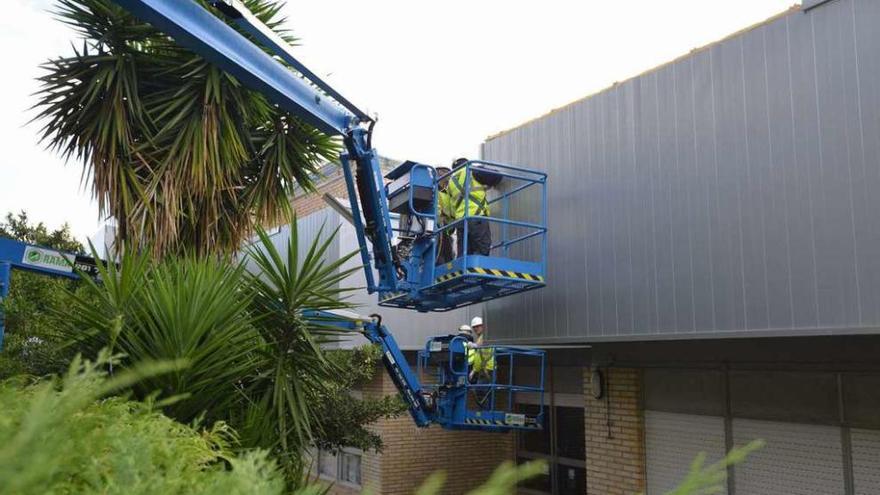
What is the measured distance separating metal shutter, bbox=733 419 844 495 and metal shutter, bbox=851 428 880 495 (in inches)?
5.7

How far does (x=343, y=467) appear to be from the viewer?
15.5 metres

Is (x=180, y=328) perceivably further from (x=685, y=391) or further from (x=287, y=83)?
(x=685, y=391)

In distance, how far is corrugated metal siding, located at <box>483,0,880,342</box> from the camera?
18.6 feet

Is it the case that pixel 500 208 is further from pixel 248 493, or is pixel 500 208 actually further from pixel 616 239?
pixel 248 493

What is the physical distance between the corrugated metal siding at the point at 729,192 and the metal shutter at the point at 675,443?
1.46m

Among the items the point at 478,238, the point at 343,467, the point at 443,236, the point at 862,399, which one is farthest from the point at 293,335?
the point at 343,467

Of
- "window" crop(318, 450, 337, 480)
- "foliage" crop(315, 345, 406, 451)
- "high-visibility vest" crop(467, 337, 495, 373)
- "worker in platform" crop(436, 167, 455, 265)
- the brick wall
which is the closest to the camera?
the brick wall

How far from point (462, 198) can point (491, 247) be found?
28.7 inches

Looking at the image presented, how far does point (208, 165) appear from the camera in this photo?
8.82m

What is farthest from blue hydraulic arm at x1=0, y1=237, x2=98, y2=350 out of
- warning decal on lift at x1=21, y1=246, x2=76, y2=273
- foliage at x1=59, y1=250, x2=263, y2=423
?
foliage at x1=59, y1=250, x2=263, y2=423

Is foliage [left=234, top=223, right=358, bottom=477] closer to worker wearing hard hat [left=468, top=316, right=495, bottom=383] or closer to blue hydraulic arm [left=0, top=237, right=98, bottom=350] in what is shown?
blue hydraulic arm [left=0, top=237, right=98, bottom=350]

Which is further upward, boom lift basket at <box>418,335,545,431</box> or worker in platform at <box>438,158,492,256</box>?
worker in platform at <box>438,158,492,256</box>

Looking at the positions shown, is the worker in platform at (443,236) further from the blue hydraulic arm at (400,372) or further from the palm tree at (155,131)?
the palm tree at (155,131)

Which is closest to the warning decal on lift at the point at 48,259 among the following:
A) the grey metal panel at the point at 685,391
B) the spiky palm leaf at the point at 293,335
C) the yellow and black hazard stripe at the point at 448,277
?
the spiky palm leaf at the point at 293,335
